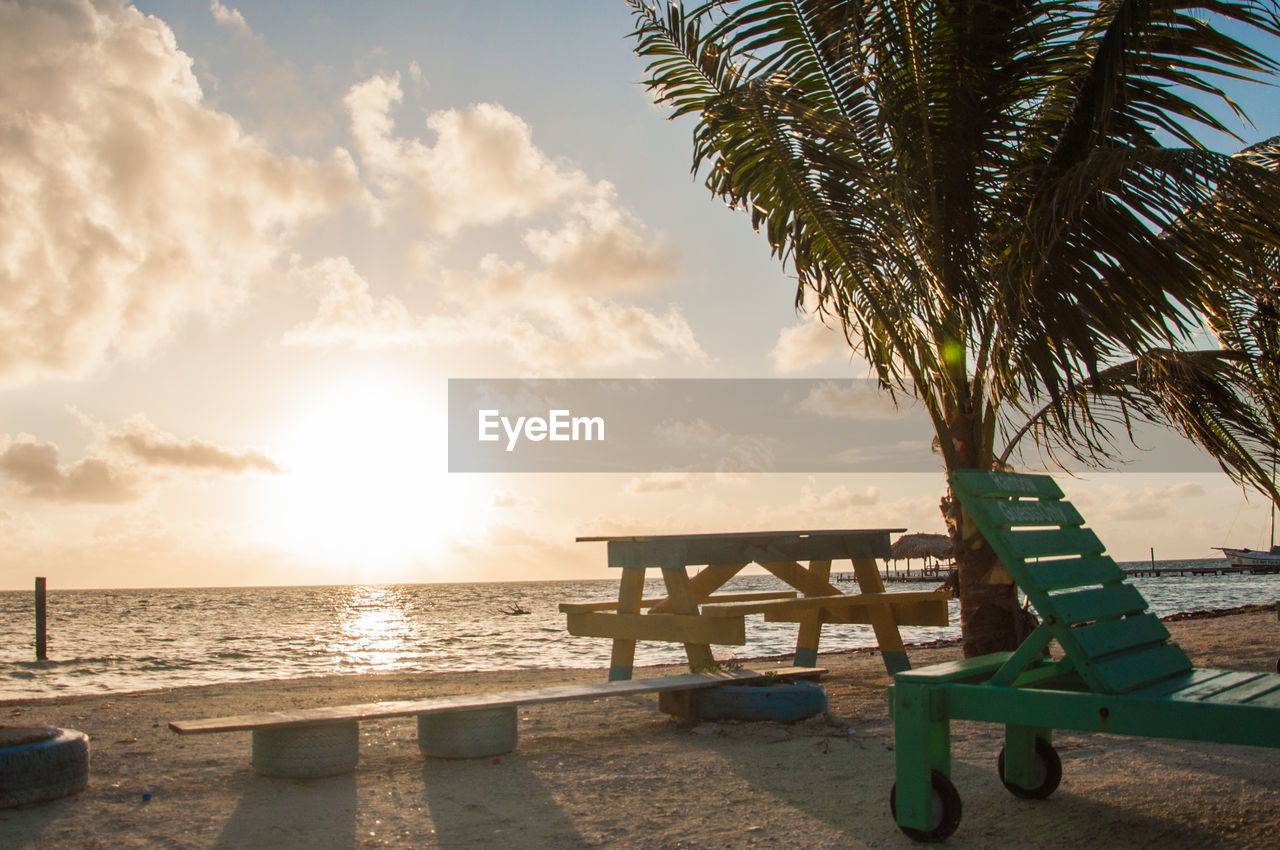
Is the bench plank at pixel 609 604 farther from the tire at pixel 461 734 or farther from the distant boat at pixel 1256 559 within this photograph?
the distant boat at pixel 1256 559

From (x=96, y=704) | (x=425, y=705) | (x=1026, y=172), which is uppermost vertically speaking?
(x=1026, y=172)

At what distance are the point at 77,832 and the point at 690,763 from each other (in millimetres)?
2806

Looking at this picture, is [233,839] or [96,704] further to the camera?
[96,704]

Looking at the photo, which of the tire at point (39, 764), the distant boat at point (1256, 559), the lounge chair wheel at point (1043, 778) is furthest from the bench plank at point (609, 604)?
the distant boat at point (1256, 559)

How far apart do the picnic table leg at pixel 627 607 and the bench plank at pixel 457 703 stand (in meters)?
1.03

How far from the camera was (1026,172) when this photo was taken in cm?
675

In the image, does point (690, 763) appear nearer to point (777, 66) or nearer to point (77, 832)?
point (77, 832)

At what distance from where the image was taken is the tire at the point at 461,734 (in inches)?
195

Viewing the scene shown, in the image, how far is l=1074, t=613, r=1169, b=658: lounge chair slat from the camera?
3.13 metres

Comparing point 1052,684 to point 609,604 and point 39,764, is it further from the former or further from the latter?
point 609,604

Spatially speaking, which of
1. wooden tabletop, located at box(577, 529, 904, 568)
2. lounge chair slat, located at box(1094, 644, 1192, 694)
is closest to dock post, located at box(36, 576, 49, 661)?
wooden tabletop, located at box(577, 529, 904, 568)

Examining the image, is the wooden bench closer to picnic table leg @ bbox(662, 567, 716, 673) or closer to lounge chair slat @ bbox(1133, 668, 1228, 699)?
picnic table leg @ bbox(662, 567, 716, 673)

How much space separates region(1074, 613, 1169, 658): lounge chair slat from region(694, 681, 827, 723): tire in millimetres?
2417

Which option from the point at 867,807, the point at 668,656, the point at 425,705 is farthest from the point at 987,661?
the point at 668,656
